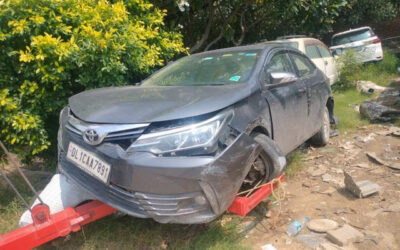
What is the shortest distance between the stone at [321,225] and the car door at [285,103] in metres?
0.76

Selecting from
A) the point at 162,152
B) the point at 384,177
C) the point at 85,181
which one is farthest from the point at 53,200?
the point at 384,177

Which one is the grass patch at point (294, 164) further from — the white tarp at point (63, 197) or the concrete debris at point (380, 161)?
the white tarp at point (63, 197)

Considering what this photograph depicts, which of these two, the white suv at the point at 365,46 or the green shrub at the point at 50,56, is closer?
the green shrub at the point at 50,56

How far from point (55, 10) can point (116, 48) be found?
0.75 meters

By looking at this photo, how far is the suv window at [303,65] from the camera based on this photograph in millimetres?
4272

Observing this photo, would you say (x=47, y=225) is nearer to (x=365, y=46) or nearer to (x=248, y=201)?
(x=248, y=201)

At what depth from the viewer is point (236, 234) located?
283 centimetres

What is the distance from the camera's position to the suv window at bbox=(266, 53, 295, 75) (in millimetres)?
3493

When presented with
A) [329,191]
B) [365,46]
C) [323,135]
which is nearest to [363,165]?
[323,135]

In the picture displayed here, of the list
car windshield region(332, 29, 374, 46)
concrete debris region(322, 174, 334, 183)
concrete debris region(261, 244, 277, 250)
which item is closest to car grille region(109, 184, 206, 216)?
concrete debris region(261, 244, 277, 250)

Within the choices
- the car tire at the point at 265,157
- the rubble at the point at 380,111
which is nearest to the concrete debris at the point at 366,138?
the rubble at the point at 380,111

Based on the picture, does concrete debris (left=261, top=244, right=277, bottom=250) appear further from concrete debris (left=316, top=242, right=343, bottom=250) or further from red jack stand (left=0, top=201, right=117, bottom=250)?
red jack stand (left=0, top=201, right=117, bottom=250)

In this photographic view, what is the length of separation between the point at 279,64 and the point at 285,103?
0.58 m

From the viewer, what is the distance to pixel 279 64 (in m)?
3.77
